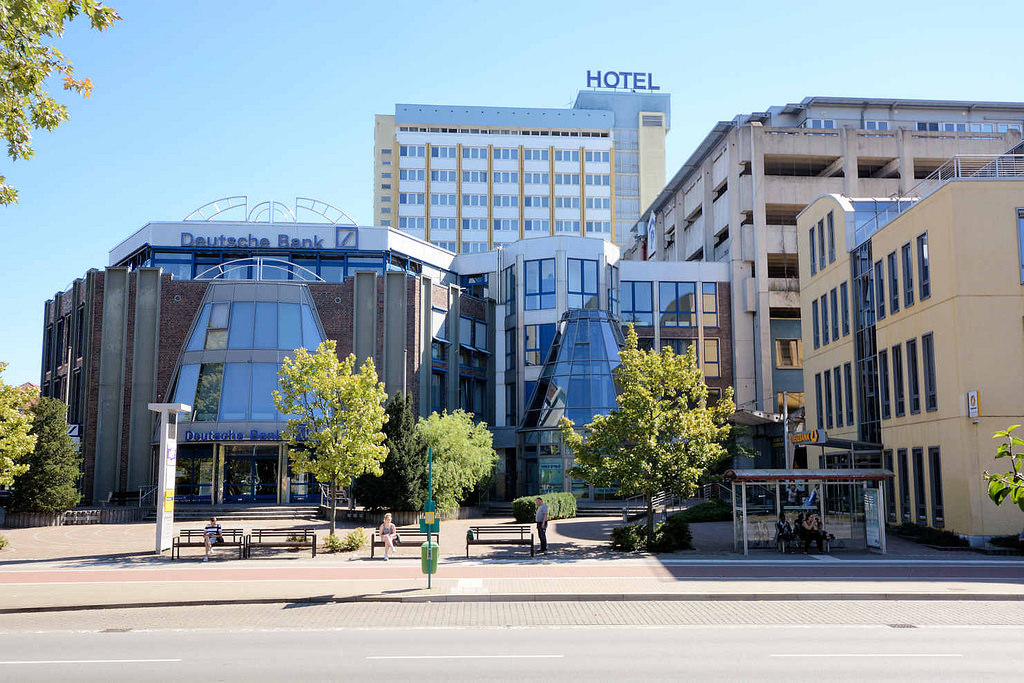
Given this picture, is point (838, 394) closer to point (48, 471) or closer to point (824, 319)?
point (824, 319)

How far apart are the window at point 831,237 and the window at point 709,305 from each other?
56.6 feet

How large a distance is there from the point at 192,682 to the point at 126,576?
13598 millimetres

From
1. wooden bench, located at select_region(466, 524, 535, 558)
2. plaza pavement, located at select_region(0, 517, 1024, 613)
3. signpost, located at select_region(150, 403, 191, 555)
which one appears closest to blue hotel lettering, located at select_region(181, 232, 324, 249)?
plaza pavement, located at select_region(0, 517, 1024, 613)

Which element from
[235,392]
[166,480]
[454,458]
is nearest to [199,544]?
[166,480]

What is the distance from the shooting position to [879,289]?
36.2 metres

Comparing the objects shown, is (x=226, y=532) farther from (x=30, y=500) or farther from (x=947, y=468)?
(x=947, y=468)

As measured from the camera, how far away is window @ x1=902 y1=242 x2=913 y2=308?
33031 mm

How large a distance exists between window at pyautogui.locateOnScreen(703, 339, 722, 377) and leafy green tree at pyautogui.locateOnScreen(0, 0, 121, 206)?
48975 millimetres

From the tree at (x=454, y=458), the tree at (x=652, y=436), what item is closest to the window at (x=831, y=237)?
the tree at (x=652, y=436)

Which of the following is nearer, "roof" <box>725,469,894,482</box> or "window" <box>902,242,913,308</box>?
"roof" <box>725,469,894,482</box>

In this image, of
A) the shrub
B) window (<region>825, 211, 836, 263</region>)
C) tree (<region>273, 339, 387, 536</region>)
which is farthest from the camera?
window (<region>825, 211, 836, 263</region>)

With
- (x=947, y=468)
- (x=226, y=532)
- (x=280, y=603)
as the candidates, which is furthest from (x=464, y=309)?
(x=280, y=603)

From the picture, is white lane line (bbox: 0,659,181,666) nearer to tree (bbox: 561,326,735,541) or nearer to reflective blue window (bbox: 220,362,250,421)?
tree (bbox: 561,326,735,541)

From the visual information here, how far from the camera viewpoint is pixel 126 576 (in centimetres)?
2281
